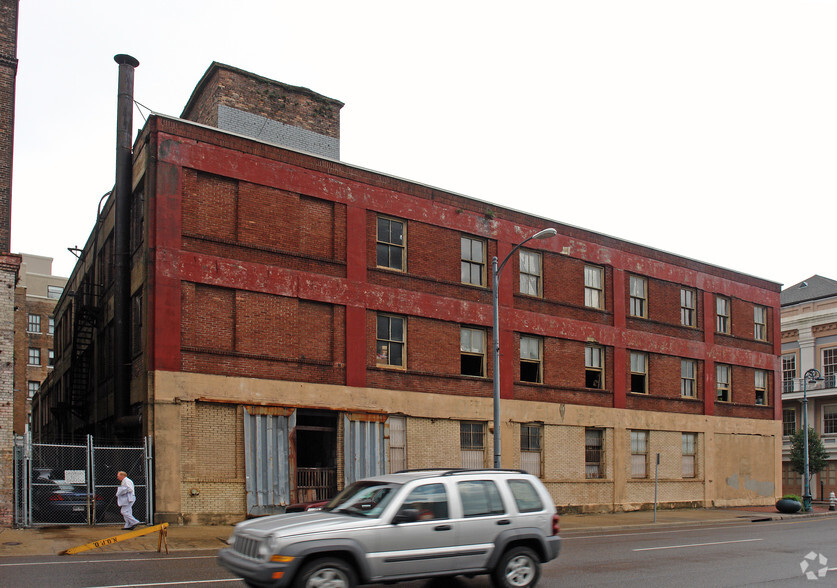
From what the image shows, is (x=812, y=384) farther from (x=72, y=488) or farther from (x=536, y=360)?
(x=72, y=488)

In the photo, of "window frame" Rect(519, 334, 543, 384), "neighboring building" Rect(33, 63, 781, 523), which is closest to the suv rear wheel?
"neighboring building" Rect(33, 63, 781, 523)

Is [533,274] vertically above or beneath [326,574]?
above

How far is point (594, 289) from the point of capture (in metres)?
32.8

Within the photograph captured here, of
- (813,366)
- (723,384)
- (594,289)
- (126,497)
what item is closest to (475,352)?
(594,289)

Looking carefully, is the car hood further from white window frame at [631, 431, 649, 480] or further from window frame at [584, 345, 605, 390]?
white window frame at [631, 431, 649, 480]

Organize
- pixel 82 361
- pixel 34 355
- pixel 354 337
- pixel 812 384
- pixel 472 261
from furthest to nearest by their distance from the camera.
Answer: pixel 34 355 < pixel 812 384 < pixel 82 361 < pixel 472 261 < pixel 354 337

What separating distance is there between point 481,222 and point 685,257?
1208 cm

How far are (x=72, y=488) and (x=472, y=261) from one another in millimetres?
14651

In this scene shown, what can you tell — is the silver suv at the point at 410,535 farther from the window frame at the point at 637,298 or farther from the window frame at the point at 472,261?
the window frame at the point at 637,298

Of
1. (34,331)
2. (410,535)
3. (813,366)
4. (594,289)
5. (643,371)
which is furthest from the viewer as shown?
(34,331)

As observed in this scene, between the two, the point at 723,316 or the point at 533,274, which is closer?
the point at 533,274

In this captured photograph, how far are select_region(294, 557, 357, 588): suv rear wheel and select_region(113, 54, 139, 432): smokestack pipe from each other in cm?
1564

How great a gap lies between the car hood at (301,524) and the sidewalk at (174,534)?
21.4 feet

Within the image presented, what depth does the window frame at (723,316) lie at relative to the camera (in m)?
38.2
